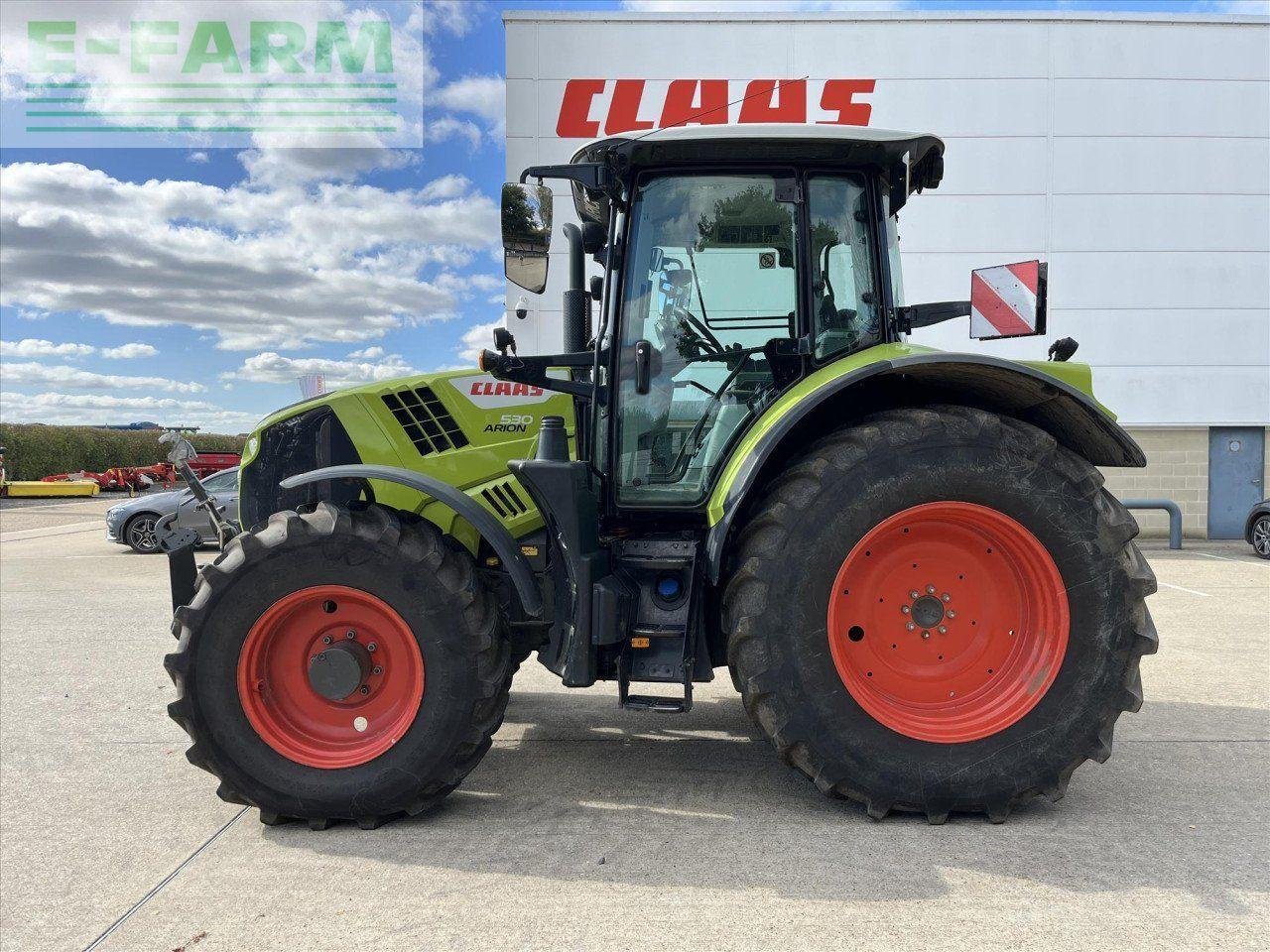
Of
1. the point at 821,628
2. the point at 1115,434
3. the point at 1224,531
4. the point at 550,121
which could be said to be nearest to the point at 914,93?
the point at 550,121

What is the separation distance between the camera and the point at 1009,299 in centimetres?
296

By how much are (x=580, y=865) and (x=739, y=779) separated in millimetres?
876

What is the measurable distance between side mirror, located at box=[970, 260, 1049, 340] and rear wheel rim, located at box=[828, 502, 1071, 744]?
0.70m

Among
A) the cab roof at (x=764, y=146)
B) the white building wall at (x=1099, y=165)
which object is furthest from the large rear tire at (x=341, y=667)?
the white building wall at (x=1099, y=165)

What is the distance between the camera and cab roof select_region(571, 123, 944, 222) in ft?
9.80

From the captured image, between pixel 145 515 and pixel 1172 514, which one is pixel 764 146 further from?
pixel 145 515

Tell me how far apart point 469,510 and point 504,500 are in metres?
0.37

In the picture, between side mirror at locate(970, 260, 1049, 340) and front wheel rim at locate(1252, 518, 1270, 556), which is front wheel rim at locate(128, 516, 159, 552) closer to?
side mirror at locate(970, 260, 1049, 340)

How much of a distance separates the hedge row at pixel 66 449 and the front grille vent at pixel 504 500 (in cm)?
2335

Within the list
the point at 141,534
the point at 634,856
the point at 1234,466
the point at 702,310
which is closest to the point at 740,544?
the point at 702,310

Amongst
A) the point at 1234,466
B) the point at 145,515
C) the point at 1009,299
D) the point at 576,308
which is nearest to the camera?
the point at 1009,299

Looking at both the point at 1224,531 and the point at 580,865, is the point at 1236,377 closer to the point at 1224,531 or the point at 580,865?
the point at 1224,531

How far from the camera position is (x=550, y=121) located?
10.8 metres

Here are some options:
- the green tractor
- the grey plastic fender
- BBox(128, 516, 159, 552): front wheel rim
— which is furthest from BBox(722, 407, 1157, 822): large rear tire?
BBox(128, 516, 159, 552): front wheel rim
